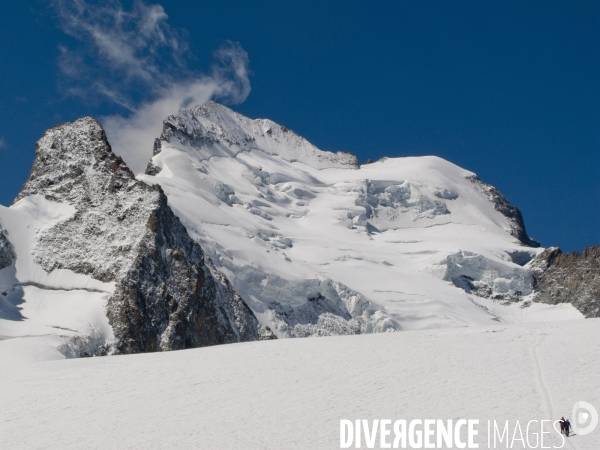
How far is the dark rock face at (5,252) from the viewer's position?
64.9 meters

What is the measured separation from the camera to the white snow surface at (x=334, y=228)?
97.4 m

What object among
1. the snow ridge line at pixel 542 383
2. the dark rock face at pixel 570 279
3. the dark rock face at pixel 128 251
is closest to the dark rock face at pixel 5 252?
the dark rock face at pixel 128 251

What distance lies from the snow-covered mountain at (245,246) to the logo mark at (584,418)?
3356cm

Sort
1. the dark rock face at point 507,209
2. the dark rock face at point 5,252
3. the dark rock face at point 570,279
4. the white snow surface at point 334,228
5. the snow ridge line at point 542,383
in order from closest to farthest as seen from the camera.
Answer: the snow ridge line at point 542,383
the dark rock face at point 5,252
the white snow surface at point 334,228
the dark rock face at point 570,279
the dark rock face at point 507,209

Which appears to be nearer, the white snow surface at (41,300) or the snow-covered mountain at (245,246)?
the white snow surface at (41,300)

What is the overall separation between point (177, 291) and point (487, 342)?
93.5 feet

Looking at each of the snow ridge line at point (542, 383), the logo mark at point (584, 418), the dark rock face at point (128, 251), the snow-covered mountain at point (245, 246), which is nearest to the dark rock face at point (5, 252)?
the snow-covered mountain at point (245, 246)

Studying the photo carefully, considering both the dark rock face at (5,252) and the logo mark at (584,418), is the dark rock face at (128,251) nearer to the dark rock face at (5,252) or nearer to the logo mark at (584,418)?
the dark rock face at (5,252)

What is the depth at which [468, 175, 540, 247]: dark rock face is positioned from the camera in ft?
563

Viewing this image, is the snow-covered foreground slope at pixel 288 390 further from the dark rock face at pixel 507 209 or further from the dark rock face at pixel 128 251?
the dark rock face at pixel 507 209

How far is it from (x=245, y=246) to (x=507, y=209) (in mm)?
92723

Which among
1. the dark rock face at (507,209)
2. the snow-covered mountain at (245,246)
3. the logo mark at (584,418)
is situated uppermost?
the dark rock face at (507,209)

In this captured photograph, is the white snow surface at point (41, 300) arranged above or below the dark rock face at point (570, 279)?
below

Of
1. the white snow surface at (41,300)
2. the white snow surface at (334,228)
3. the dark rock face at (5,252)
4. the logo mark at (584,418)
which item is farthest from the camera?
the white snow surface at (334,228)
